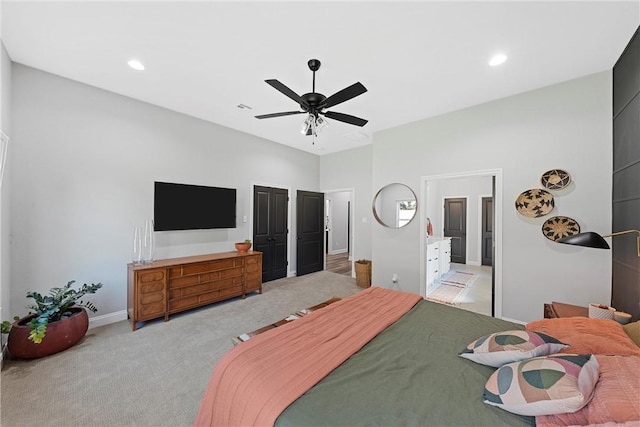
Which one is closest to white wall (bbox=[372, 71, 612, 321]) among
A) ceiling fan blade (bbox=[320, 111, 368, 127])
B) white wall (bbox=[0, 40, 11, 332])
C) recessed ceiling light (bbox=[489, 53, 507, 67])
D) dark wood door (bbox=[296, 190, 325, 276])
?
recessed ceiling light (bbox=[489, 53, 507, 67])

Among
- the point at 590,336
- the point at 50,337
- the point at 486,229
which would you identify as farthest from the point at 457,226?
the point at 50,337

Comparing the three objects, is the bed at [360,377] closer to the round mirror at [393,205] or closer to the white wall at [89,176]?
the round mirror at [393,205]

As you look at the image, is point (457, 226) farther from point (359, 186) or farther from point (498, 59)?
point (498, 59)

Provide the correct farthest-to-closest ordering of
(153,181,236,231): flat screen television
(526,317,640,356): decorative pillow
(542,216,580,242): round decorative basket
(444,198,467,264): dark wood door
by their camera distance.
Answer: (444,198,467,264): dark wood door → (153,181,236,231): flat screen television → (542,216,580,242): round decorative basket → (526,317,640,356): decorative pillow

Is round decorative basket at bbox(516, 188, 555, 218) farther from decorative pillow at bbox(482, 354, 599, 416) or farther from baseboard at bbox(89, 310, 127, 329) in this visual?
baseboard at bbox(89, 310, 127, 329)

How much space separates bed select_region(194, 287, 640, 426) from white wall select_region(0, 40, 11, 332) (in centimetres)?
263

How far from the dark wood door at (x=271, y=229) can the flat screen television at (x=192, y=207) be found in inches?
24.4

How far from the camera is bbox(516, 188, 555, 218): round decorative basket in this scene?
9.52 ft

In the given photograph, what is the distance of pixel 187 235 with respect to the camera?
3889 millimetres

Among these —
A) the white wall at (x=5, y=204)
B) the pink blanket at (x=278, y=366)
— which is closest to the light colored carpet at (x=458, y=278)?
the pink blanket at (x=278, y=366)

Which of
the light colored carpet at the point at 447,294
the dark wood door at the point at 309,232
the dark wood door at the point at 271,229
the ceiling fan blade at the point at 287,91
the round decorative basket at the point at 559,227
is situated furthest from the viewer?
the dark wood door at the point at 309,232

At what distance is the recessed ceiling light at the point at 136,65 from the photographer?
2.52 meters

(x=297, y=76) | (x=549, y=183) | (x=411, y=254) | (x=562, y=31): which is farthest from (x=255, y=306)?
(x=562, y=31)

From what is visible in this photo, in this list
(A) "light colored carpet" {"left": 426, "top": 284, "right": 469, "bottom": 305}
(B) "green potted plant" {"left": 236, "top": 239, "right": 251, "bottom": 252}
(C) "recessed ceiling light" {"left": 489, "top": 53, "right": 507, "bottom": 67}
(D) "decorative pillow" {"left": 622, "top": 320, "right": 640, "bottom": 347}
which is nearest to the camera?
(D) "decorative pillow" {"left": 622, "top": 320, "right": 640, "bottom": 347}
